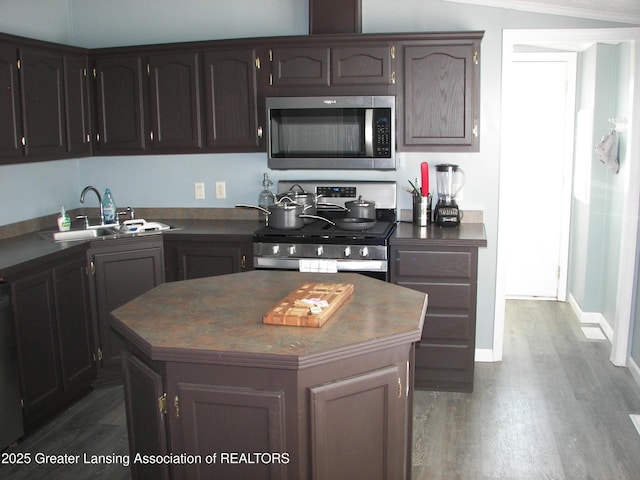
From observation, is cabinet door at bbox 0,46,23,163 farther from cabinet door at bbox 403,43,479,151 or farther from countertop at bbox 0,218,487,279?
cabinet door at bbox 403,43,479,151

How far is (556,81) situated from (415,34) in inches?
81.1

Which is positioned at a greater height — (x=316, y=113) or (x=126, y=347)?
(x=316, y=113)

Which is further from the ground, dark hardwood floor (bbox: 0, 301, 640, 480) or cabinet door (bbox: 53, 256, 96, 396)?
cabinet door (bbox: 53, 256, 96, 396)

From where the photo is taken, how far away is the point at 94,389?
405 centimetres

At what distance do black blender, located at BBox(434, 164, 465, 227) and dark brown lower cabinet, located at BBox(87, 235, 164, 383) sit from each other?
5.59 ft

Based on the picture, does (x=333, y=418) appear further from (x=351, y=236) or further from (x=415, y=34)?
(x=415, y=34)

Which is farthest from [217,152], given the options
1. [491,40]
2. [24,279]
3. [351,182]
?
[491,40]

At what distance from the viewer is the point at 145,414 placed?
2.35m

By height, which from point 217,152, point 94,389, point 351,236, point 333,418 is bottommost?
point 94,389

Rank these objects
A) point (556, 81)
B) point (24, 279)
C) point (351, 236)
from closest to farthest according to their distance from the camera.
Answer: point (24, 279)
point (351, 236)
point (556, 81)

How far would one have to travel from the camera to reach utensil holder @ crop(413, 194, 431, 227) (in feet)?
13.9

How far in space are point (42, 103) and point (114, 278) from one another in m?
1.09

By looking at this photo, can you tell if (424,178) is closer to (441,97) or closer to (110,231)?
(441,97)

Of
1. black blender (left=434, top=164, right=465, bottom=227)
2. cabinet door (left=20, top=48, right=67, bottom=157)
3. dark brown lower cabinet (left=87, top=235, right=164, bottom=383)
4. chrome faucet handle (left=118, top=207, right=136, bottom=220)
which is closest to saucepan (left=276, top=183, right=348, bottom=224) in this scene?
black blender (left=434, top=164, right=465, bottom=227)
